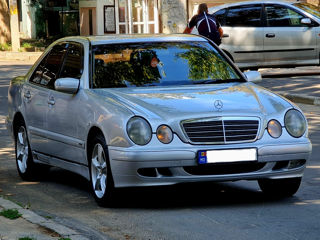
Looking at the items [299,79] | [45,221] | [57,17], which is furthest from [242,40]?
[57,17]

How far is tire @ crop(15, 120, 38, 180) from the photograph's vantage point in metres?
10.3

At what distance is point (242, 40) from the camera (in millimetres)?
22672

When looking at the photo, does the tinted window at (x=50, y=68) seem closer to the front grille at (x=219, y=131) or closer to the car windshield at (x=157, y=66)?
the car windshield at (x=157, y=66)

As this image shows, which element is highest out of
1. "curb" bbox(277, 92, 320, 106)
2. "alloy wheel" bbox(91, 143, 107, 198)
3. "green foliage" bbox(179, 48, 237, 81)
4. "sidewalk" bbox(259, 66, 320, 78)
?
"green foliage" bbox(179, 48, 237, 81)

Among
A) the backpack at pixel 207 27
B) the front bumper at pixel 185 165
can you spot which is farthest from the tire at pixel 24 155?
the backpack at pixel 207 27

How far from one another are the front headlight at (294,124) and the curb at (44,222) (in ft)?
7.14

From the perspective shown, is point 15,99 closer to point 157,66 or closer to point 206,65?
point 157,66

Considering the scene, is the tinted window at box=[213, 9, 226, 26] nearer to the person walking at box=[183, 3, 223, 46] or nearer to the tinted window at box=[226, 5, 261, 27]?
the tinted window at box=[226, 5, 261, 27]

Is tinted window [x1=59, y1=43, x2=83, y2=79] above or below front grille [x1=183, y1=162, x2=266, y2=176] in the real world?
above

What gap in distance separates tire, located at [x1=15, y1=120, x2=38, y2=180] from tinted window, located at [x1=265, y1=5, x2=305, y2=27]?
42.3 ft

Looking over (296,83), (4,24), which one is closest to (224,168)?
(296,83)

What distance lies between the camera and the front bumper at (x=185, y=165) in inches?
307

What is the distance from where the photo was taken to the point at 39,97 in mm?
9945

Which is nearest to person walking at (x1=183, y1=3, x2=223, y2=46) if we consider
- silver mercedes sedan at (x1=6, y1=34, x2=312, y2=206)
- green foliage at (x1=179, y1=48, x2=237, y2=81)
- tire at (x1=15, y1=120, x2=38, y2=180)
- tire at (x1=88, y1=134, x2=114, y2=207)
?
tire at (x1=15, y1=120, x2=38, y2=180)
